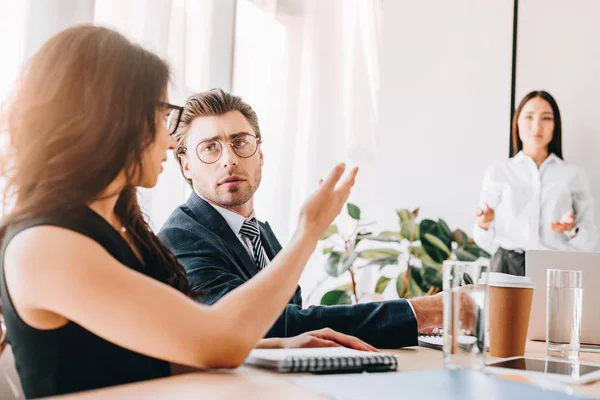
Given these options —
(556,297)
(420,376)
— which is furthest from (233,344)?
(556,297)

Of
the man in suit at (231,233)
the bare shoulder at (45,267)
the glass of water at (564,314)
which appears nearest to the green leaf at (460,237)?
the man in suit at (231,233)

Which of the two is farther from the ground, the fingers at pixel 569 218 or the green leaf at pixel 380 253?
the fingers at pixel 569 218

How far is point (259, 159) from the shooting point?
1962 mm

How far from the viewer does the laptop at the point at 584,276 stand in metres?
1.51

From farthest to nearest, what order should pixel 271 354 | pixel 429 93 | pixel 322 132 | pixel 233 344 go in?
1. pixel 429 93
2. pixel 322 132
3. pixel 271 354
4. pixel 233 344

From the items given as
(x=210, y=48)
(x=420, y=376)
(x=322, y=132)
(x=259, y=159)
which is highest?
(x=210, y=48)

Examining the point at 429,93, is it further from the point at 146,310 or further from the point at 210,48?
the point at 146,310

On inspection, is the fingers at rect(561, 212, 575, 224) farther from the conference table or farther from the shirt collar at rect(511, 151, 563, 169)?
the conference table

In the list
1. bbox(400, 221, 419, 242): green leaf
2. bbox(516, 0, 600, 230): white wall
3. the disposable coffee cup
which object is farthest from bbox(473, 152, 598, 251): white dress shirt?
the disposable coffee cup

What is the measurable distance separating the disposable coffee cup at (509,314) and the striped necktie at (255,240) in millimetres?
695

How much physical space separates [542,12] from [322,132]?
5.21 feet

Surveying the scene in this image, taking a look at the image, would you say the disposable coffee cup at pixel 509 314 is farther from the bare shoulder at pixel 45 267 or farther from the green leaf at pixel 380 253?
the green leaf at pixel 380 253

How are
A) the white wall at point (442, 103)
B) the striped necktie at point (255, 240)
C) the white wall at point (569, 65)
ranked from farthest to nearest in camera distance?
the white wall at point (442, 103) → the white wall at point (569, 65) → the striped necktie at point (255, 240)

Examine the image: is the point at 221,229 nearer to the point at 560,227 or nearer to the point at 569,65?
the point at 560,227
